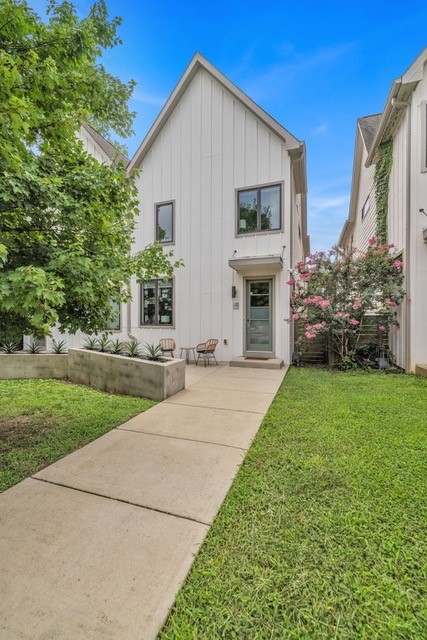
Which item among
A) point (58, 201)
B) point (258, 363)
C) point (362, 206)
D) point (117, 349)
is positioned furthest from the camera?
point (362, 206)

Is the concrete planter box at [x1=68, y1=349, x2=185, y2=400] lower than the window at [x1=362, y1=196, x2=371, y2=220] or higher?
lower

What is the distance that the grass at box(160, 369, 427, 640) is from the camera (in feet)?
5.25

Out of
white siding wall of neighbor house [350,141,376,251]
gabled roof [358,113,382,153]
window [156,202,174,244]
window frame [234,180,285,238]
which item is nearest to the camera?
window frame [234,180,285,238]

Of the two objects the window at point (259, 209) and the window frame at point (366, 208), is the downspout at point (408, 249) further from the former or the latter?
the window frame at point (366, 208)

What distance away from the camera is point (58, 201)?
3.33 m

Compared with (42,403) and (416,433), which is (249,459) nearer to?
(416,433)

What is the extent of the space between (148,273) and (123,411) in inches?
99.9

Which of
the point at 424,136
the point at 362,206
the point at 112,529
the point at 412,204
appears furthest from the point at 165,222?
the point at 112,529

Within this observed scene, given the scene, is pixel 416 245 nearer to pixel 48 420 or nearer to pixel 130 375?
pixel 130 375

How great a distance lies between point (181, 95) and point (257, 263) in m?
6.85

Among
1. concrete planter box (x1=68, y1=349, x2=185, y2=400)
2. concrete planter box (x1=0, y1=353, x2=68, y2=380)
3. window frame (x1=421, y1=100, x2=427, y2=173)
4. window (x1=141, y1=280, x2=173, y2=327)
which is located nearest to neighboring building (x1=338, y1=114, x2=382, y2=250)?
window frame (x1=421, y1=100, x2=427, y2=173)

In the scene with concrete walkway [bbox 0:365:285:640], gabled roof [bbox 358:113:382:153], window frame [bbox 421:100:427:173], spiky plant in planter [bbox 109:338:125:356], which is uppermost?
gabled roof [bbox 358:113:382:153]

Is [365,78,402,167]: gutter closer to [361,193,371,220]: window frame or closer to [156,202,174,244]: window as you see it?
[361,193,371,220]: window frame

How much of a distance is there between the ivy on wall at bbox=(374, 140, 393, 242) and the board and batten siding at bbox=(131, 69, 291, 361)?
3594mm
